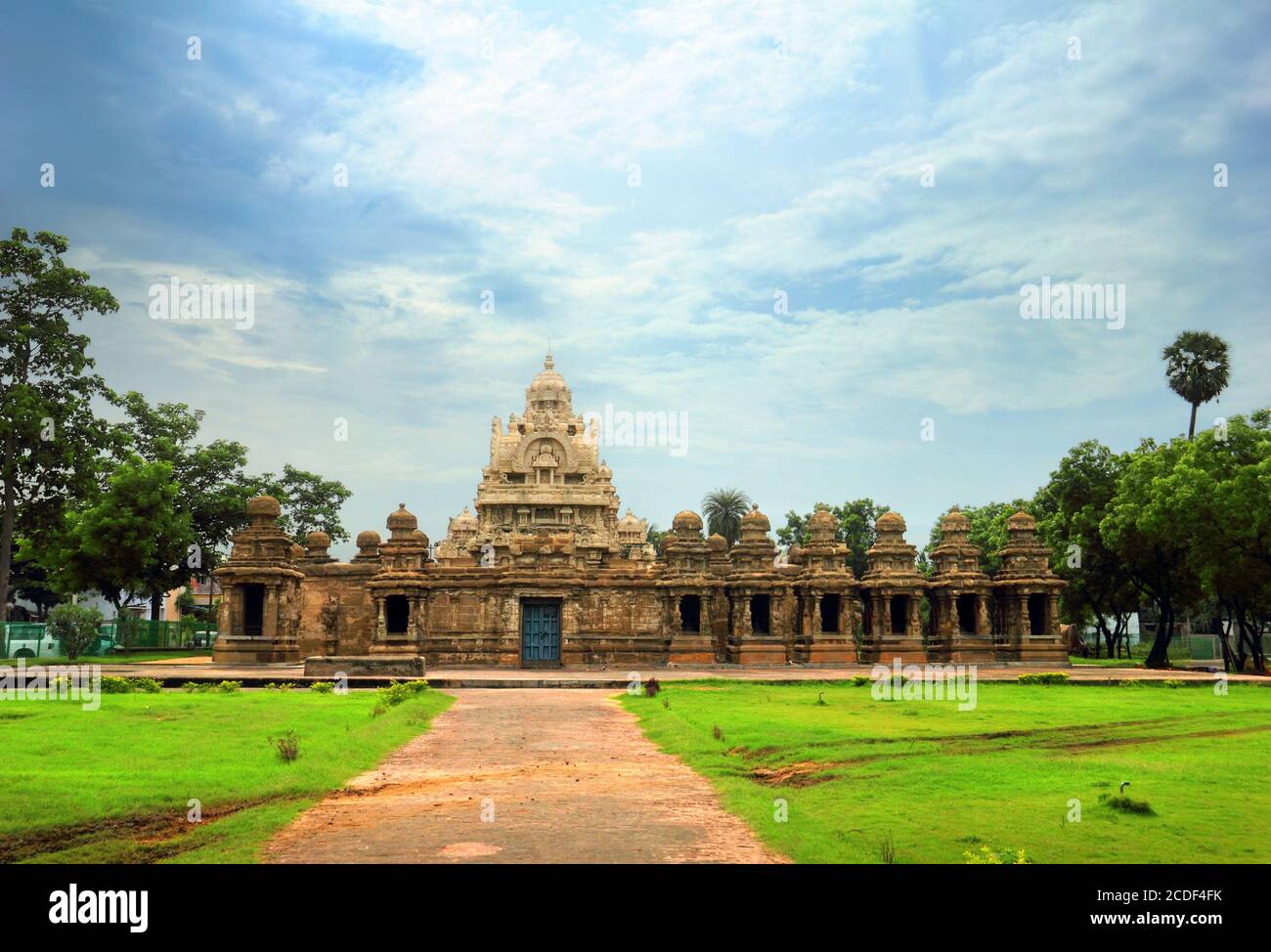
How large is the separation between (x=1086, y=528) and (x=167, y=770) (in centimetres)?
4725

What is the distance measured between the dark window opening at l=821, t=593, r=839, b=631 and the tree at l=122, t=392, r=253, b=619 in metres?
33.3

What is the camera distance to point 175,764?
49.3ft

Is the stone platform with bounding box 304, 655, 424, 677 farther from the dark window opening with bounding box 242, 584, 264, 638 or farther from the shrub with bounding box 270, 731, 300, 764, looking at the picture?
the shrub with bounding box 270, 731, 300, 764

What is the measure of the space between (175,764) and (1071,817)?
12.3m

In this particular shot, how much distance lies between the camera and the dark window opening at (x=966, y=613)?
165ft

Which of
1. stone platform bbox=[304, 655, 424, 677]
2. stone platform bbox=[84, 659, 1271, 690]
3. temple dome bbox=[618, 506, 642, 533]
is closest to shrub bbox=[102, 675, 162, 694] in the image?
stone platform bbox=[84, 659, 1271, 690]

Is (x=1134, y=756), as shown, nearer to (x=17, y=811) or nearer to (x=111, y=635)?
(x=17, y=811)

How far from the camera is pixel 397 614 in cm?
4509

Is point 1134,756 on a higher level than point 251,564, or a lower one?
lower

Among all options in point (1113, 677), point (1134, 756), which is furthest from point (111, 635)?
point (1134, 756)

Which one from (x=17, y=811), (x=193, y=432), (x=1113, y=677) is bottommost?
(x=1113, y=677)

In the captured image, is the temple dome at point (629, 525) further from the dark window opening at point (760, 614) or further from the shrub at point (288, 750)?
the shrub at point (288, 750)

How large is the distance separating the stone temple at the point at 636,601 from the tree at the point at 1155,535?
3.92 metres
